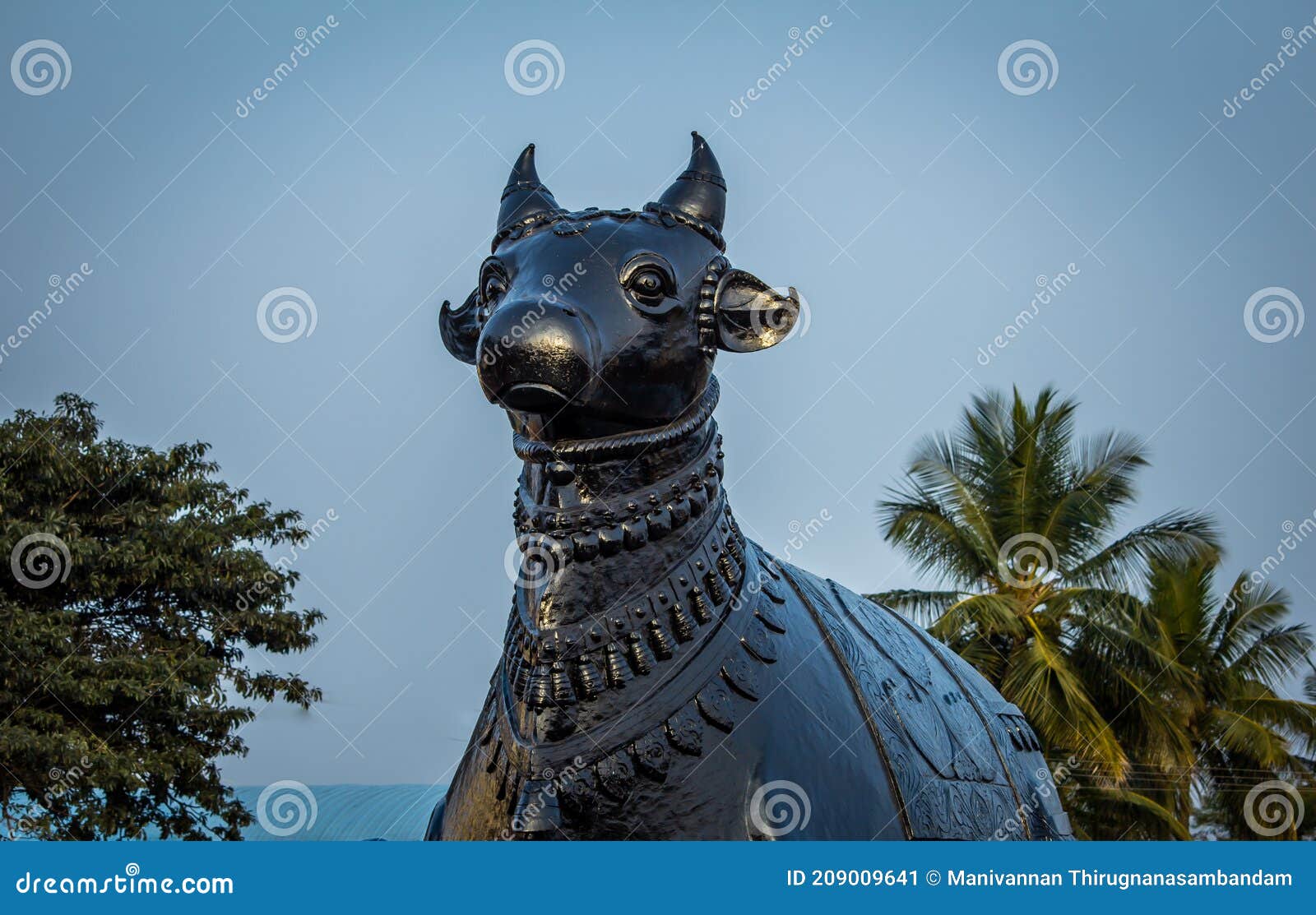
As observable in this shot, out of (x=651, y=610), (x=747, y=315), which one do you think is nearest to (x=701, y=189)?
(x=747, y=315)

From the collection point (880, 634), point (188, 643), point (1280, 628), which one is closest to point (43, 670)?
point (188, 643)

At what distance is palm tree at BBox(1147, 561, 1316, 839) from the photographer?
19828 millimetres

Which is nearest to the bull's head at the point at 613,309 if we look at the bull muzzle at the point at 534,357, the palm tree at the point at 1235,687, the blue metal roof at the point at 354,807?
the bull muzzle at the point at 534,357

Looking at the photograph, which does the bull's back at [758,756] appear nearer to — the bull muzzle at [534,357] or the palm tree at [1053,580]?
the bull muzzle at [534,357]

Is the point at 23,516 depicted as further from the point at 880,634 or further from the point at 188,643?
the point at 880,634

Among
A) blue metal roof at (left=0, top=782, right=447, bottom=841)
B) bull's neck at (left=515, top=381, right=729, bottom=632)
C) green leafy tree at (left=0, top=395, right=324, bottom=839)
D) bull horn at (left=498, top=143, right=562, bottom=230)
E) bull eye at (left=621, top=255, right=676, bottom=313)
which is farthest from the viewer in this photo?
blue metal roof at (left=0, top=782, right=447, bottom=841)

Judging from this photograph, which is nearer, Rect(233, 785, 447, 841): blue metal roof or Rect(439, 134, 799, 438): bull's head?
Rect(439, 134, 799, 438): bull's head

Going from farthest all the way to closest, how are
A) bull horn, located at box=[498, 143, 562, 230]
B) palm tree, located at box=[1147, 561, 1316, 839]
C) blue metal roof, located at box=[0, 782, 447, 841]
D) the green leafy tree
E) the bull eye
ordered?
1. palm tree, located at box=[1147, 561, 1316, 839]
2. blue metal roof, located at box=[0, 782, 447, 841]
3. the green leafy tree
4. bull horn, located at box=[498, 143, 562, 230]
5. the bull eye

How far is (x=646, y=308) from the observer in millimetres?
3486

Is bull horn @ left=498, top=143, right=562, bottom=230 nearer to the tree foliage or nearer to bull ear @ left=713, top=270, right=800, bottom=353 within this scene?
bull ear @ left=713, top=270, right=800, bottom=353

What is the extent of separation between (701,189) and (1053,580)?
1732 cm

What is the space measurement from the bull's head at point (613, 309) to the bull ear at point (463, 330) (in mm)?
19

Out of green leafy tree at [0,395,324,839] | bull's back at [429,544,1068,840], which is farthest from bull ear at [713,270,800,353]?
green leafy tree at [0,395,324,839]

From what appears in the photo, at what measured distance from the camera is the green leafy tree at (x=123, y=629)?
38.7ft
